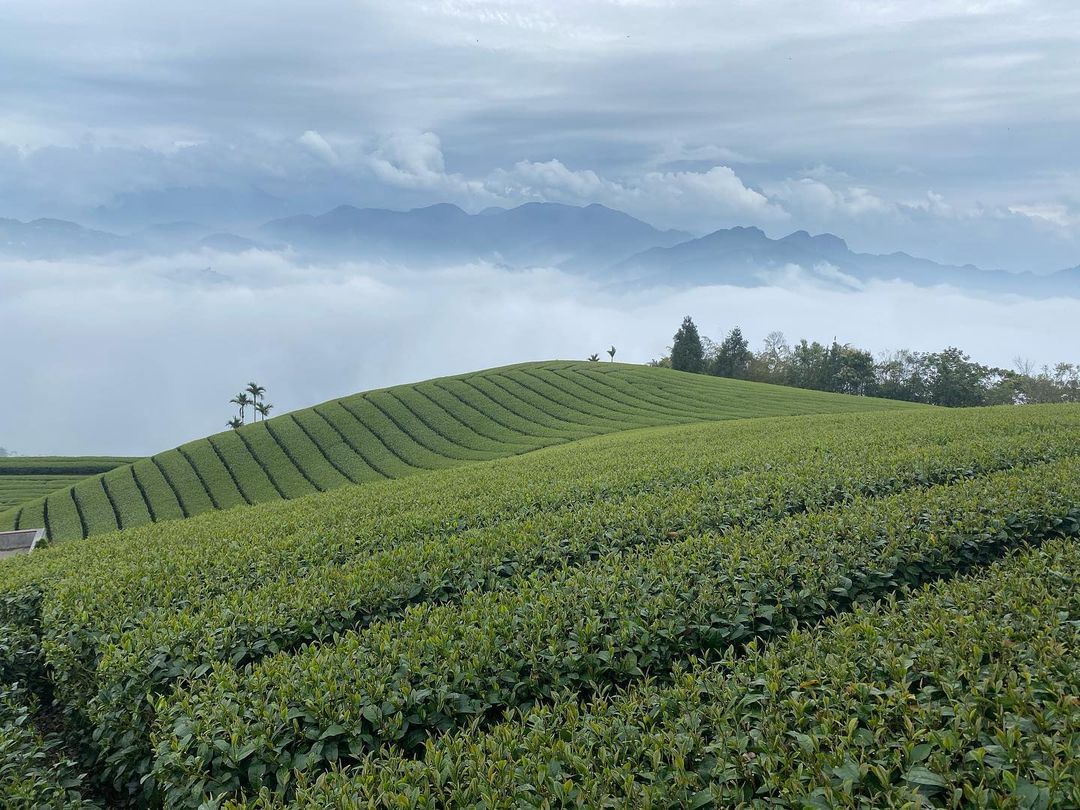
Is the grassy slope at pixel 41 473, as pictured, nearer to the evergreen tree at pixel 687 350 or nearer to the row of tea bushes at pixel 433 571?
the row of tea bushes at pixel 433 571

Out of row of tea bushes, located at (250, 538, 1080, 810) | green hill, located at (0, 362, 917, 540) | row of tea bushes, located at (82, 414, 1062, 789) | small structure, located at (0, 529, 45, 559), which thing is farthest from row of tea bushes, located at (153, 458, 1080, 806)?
small structure, located at (0, 529, 45, 559)

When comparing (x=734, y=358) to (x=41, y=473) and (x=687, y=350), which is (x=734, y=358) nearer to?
(x=687, y=350)

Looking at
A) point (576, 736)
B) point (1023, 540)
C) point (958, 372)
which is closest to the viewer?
point (576, 736)

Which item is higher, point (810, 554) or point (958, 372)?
point (958, 372)

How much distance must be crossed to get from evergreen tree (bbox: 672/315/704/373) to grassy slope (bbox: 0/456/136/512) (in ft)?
160

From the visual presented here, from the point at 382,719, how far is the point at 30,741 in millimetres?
2720

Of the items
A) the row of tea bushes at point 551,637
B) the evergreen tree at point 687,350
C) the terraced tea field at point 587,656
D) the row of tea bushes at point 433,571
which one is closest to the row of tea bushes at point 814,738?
the terraced tea field at point 587,656

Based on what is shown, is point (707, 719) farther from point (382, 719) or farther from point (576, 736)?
point (382, 719)

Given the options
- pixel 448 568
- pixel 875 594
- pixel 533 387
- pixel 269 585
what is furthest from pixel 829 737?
pixel 533 387

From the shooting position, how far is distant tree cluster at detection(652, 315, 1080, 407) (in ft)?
189

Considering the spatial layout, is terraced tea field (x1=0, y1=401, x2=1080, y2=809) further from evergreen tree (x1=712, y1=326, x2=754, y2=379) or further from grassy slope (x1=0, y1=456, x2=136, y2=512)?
evergreen tree (x1=712, y1=326, x2=754, y2=379)

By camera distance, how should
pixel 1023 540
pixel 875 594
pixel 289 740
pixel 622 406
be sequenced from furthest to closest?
pixel 622 406 < pixel 1023 540 < pixel 875 594 < pixel 289 740

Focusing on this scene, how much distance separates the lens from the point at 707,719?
374 centimetres

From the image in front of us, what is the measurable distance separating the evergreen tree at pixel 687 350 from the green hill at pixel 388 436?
56.3ft
